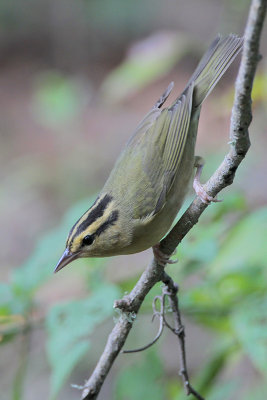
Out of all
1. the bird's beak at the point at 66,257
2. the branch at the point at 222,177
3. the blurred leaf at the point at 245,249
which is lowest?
the branch at the point at 222,177

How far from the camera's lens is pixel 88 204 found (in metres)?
3.73

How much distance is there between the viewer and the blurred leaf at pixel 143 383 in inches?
118

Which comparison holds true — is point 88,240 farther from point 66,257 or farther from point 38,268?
point 38,268

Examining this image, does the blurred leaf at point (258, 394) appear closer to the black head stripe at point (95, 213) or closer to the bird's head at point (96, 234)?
the bird's head at point (96, 234)

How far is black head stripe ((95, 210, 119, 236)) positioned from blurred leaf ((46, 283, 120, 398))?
351 mm

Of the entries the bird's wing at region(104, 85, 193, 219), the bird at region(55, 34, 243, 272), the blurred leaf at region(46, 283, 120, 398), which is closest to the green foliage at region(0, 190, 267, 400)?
the blurred leaf at region(46, 283, 120, 398)

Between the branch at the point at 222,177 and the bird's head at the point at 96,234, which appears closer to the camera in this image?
the branch at the point at 222,177

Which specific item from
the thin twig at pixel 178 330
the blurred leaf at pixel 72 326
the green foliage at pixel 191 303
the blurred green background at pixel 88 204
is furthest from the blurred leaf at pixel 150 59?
the thin twig at pixel 178 330

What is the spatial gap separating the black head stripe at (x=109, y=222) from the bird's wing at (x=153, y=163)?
10cm

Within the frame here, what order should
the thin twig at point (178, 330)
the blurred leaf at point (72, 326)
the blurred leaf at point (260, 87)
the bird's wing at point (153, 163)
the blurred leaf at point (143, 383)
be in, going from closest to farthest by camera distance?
the thin twig at point (178, 330) → the blurred leaf at point (72, 326) → the blurred leaf at point (143, 383) → the bird's wing at point (153, 163) → the blurred leaf at point (260, 87)

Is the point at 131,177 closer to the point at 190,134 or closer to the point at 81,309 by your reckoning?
the point at 190,134

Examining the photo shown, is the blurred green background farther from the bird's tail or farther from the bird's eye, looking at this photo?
the bird's tail

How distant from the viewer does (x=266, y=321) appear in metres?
3.01

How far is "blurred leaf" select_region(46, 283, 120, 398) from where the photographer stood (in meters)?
2.71
